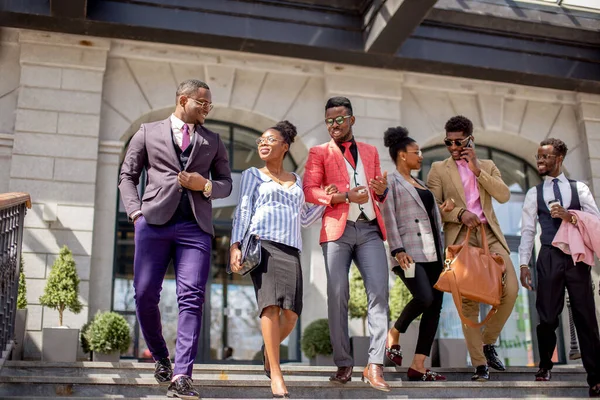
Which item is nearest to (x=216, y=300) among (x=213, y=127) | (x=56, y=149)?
(x=213, y=127)

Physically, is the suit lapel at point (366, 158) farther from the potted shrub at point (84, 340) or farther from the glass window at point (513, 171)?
the glass window at point (513, 171)

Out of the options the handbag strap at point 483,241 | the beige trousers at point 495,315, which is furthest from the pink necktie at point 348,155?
the beige trousers at point 495,315

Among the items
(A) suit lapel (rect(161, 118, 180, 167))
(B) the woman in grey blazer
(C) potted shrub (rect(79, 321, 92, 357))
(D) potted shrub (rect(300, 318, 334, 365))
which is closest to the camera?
(A) suit lapel (rect(161, 118, 180, 167))

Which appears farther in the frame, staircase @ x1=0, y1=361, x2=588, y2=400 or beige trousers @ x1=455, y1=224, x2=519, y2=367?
beige trousers @ x1=455, y1=224, x2=519, y2=367

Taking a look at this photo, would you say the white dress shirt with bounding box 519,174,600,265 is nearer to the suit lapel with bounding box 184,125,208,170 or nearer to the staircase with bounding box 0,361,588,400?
the staircase with bounding box 0,361,588,400

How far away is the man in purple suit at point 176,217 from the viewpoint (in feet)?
16.1

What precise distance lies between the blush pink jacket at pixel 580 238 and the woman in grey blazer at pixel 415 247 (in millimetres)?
1053

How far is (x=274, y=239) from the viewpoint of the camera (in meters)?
5.38

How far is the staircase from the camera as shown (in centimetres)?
528

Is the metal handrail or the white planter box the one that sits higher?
the metal handrail

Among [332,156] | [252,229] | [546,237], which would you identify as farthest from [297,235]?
[546,237]

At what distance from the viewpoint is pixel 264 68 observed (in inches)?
432

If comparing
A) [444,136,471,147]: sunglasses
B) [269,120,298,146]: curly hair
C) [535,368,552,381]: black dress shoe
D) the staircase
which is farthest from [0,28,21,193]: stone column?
[535,368,552,381]: black dress shoe

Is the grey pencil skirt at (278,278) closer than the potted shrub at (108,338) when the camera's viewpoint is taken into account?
Yes
